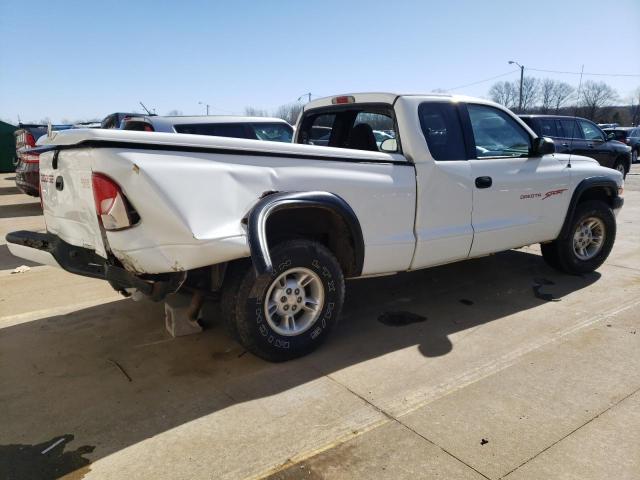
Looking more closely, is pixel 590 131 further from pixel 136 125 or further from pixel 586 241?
pixel 136 125

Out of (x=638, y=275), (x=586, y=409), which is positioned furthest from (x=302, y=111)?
(x=638, y=275)

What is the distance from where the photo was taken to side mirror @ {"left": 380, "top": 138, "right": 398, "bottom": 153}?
418 centimetres

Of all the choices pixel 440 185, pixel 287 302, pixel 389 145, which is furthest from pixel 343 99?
pixel 287 302

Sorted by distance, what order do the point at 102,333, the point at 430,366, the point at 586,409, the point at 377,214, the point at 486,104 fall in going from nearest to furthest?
the point at 586,409 < the point at 430,366 < the point at 377,214 < the point at 102,333 < the point at 486,104

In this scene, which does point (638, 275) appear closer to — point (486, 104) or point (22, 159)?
point (486, 104)

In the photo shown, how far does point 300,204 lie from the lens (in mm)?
3338

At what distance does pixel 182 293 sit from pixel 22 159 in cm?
763

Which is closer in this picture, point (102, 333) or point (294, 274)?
point (294, 274)

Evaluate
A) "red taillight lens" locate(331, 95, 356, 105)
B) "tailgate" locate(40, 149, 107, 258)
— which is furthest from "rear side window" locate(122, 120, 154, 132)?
"tailgate" locate(40, 149, 107, 258)

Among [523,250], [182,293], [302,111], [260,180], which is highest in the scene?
[302,111]

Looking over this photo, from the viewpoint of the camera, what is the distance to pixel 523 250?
23.0 feet

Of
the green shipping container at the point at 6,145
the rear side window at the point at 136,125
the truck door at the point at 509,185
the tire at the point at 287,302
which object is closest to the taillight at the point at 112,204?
the tire at the point at 287,302

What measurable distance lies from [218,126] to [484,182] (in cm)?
483

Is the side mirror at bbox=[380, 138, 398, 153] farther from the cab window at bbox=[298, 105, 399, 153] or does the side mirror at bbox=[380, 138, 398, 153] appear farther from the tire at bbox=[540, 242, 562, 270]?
the tire at bbox=[540, 242, 562, 270]
